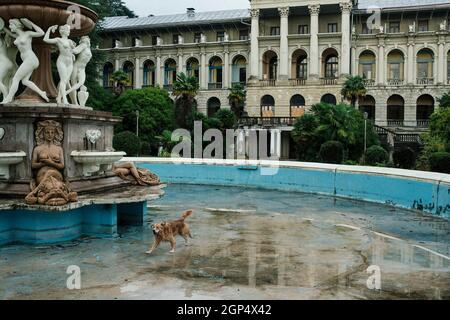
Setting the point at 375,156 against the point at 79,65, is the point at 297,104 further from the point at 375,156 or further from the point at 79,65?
the point at 79,65

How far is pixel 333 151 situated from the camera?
2814cm

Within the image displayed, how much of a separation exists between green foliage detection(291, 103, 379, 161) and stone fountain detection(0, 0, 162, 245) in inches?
824

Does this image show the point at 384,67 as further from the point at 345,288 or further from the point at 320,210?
the point at 345,288

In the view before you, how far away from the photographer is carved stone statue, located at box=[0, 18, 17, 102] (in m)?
9.98

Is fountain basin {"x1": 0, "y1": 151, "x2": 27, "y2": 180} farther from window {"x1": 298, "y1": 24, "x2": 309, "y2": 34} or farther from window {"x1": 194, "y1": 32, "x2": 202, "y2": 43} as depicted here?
window {"x1": 194, "y1": 32, "x2": 202, "y2": 43}

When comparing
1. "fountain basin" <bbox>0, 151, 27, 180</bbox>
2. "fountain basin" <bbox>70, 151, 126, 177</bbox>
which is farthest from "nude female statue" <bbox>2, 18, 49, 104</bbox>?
"fountain basin" <bbox>70, 151, 126, 177</bbox>

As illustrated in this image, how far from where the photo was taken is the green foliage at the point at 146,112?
42094mm

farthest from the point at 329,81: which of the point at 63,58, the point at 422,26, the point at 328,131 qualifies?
the point at 63,58

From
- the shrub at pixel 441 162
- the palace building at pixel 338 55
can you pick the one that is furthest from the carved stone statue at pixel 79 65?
the palace building at pixel 338 55

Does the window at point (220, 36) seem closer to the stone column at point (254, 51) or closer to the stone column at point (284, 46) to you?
the stone column at point (254, 51)

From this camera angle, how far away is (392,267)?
719 centimetres

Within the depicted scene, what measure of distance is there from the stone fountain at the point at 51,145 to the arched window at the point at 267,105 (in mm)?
44399

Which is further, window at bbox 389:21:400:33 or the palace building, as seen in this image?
window at bbox 389:21:400:33
